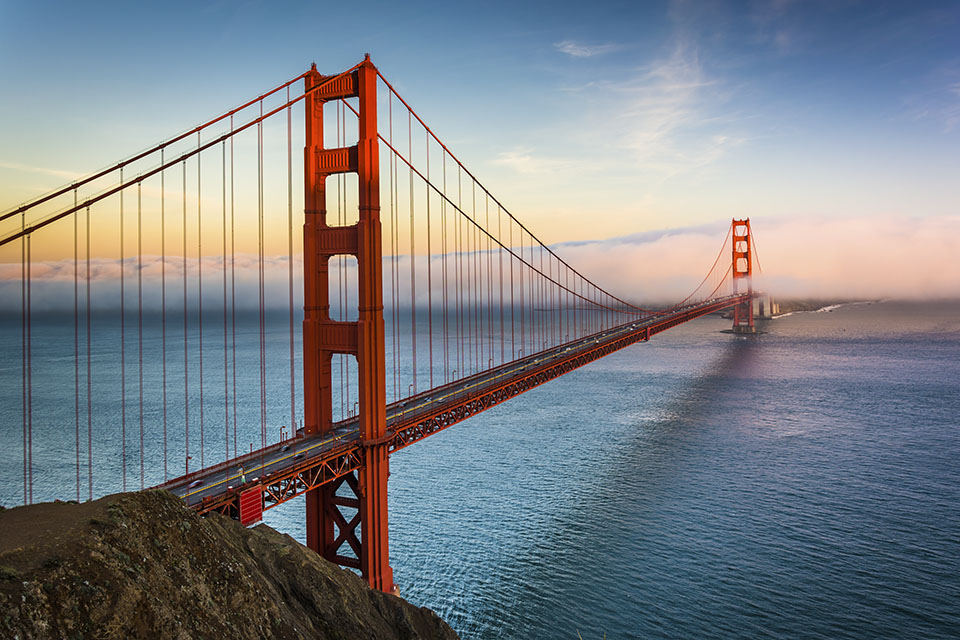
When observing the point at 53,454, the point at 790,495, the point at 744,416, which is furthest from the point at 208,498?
the point at 744,416

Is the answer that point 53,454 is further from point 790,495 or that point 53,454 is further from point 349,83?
point 790,495

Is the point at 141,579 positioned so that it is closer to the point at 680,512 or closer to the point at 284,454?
the point at 284,454

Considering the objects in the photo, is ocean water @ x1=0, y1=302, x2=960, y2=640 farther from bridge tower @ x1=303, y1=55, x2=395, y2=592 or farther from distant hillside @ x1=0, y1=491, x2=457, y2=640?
distant hillside @ x1=0, y1=491, x2=457, y2=640

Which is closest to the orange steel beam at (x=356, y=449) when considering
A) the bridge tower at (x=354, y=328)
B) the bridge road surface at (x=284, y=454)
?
the bridge road surface at (x=284, y=454)

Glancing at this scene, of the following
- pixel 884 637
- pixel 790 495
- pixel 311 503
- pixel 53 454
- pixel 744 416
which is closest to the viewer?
pixel 884 637

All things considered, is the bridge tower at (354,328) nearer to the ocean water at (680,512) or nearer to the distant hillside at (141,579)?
the ocean water at (680,512)
